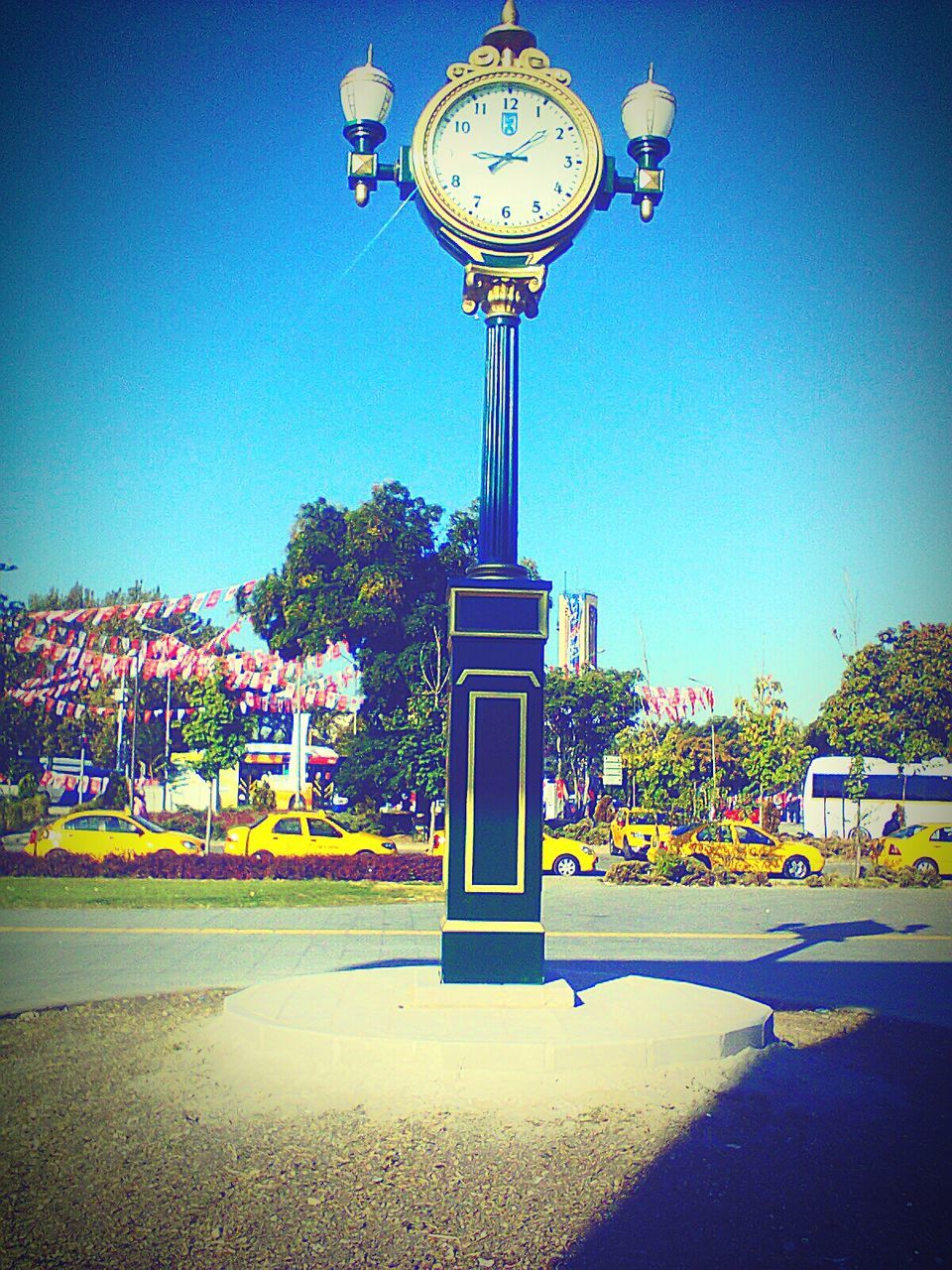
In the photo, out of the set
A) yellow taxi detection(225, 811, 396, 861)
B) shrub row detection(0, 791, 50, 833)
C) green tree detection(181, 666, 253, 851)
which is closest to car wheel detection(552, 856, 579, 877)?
yellow taxi detection(225, 811, 396, 861)

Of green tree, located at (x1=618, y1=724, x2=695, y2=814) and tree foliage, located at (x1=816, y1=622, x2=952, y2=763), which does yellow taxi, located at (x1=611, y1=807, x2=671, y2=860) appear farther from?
tree foliage, located at (x1=816, y1=622, x2=952, y2=763)

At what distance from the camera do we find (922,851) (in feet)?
74.5

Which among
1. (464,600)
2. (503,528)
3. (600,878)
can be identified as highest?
(503,528)

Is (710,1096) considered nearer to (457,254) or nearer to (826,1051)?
(826,1051)

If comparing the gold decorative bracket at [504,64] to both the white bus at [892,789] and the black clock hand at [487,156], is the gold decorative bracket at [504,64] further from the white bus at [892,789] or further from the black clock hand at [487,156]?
the white bus at [892,789]

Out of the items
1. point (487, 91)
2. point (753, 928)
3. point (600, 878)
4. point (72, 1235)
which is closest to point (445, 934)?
point (72, 1235)

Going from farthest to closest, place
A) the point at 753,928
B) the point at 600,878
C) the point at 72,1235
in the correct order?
the point at 600,878 → the point at 753,928 → the point at 72,1235

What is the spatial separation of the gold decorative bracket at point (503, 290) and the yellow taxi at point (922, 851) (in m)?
18.5

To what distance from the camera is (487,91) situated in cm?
700

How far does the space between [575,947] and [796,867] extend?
12158mm

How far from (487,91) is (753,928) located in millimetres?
10591

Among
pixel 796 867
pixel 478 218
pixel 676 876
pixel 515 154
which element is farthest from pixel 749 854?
pixel 515 154

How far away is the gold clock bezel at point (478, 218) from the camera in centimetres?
695

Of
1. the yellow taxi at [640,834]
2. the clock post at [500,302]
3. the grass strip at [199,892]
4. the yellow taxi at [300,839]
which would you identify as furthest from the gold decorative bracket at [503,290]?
the yellow taxi at [640,834]
